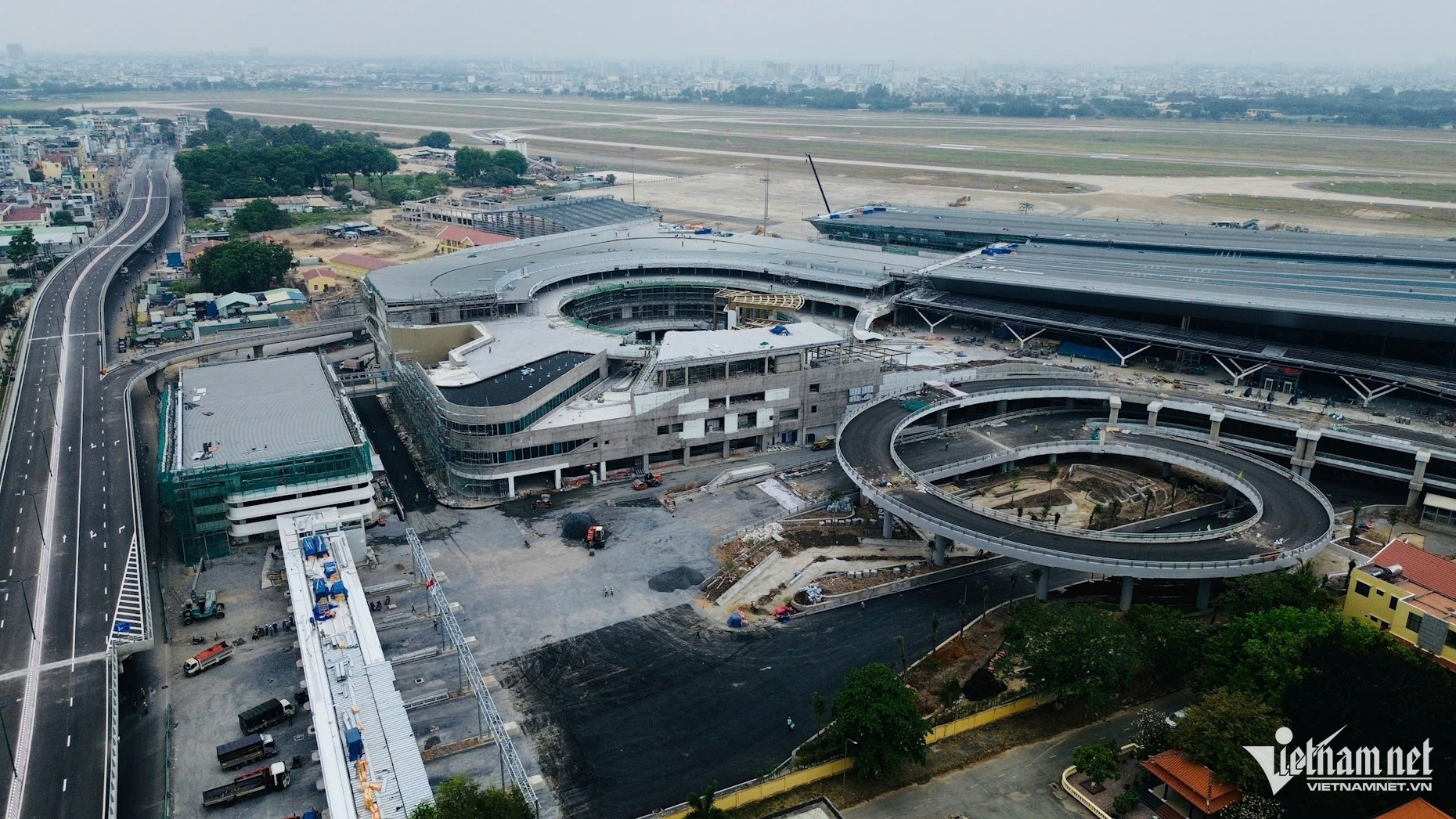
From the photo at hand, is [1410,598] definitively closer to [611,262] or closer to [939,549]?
[939,549]

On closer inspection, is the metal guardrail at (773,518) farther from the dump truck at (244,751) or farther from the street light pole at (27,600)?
the street light pole at (27,600)

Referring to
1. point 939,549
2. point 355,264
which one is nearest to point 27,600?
point 939,549

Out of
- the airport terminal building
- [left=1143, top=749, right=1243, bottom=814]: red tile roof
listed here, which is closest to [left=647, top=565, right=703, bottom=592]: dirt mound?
the airport terminal building

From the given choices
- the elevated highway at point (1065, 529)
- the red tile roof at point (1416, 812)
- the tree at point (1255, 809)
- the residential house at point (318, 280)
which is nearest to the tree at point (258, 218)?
the residential house at point (318, 280)

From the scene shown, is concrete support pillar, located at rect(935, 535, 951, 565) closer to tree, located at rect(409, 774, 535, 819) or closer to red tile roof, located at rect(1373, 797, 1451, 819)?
red tile roof, located at rect(1373, 797, 1451, 819)

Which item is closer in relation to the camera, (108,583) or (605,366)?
(108,583)

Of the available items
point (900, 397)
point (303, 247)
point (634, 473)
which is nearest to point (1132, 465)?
point (900, 397)

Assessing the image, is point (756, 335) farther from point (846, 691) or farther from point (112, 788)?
point (112, 788)
